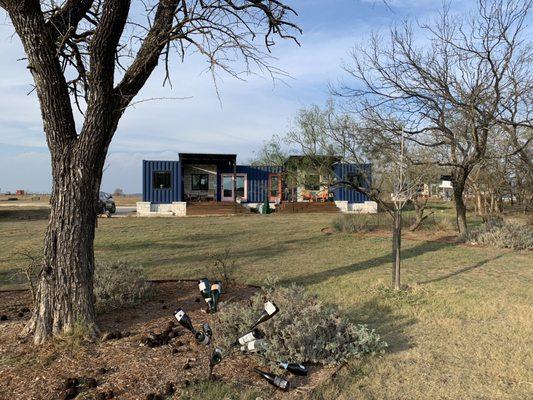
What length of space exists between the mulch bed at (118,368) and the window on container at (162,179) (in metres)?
24.3

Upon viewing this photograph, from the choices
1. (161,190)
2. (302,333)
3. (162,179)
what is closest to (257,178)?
(162,179)

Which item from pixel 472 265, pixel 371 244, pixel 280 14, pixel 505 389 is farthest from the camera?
pixel 371 244

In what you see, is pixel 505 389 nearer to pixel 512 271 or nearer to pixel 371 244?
pixel 512 271

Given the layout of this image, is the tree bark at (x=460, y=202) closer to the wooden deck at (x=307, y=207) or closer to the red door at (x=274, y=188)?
the wooden deck at (x=307, y=207)

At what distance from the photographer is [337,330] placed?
4.09 metres

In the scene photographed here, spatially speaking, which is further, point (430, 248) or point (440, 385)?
point (430, 248)

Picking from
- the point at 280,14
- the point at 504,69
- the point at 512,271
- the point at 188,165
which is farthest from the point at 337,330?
the point at 188,165

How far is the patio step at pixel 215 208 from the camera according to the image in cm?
2733

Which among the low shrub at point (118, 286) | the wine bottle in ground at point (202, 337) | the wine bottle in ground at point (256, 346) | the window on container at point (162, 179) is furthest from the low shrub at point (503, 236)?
the window on container at point (162, 179)

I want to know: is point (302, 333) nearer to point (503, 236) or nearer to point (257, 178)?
point (503, 236)

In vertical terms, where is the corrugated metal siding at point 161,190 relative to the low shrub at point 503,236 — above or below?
above

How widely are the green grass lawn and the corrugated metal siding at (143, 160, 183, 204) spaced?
13.7m

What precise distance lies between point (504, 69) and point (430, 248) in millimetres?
4543

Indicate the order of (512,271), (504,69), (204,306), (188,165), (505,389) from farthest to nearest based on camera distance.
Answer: (188,165), (504,69), (512,271), (204,306), (505,389)
